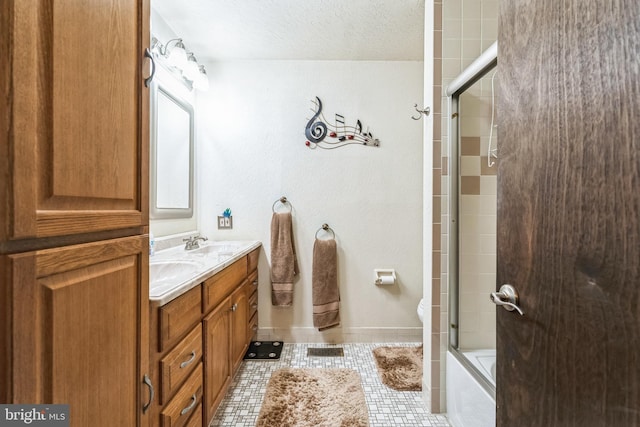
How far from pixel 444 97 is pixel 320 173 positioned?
1.10 metres

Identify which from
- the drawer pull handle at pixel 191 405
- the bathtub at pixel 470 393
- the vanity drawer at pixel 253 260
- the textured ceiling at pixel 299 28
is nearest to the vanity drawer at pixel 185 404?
the drawer pull handle at pixel 191 405

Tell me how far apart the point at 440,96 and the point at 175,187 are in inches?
73.3

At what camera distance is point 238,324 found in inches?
67.7

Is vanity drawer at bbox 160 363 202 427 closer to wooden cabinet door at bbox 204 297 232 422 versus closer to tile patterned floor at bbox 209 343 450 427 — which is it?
wooden cabinet door at bbox 204 297 232 422

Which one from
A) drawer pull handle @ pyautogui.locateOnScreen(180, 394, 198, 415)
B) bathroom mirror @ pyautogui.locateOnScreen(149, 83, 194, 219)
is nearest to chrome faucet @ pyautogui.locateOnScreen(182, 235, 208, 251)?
bathroom mirror @ pyautogui.locateOnScreen(149, 83, 194, 219)

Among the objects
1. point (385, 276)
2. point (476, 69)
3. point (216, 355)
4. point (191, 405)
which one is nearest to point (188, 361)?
point (191, 405)

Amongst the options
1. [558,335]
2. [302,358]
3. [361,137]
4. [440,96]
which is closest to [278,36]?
[361,137]

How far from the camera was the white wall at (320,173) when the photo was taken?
2.26 meters

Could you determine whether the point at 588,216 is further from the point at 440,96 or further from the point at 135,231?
the point at 440,96

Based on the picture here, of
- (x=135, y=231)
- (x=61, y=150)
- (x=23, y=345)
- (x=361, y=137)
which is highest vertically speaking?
(x=361, y=137)

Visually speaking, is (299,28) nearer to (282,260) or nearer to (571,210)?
(282,260)

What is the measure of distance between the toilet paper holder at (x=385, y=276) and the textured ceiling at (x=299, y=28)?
5.90 feet

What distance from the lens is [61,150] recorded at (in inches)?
19.4

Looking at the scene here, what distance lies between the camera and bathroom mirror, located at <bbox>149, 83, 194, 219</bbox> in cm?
170
